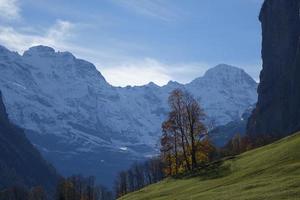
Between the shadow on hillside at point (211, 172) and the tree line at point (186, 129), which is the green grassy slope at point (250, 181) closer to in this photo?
the shadow on hillside at point (211, 172)

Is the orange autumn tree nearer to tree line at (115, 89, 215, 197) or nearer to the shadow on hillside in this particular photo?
tree line at (115, 89, 215, 197)

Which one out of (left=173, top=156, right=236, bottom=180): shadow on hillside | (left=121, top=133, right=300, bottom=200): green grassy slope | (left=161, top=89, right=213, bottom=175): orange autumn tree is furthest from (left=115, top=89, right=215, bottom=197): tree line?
(left=121, top=133, right=300, bottom=200): green grassy slope

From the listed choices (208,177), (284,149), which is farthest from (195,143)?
(284,149)

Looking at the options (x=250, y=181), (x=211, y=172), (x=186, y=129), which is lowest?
(x=250, y=181)

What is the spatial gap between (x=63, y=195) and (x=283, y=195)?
467 ft

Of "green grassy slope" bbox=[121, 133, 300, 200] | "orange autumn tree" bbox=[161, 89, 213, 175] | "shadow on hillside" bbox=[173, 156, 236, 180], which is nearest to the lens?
"green grassy slope" bbox=[121, 133, 300, 200]

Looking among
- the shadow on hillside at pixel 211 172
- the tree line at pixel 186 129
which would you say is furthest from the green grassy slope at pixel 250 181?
the tree line at pixel 186 129

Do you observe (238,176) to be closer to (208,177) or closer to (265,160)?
(265,160)

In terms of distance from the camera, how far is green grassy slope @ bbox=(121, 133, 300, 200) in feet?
152

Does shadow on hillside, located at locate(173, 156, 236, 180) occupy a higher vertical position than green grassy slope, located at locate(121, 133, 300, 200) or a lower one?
higher

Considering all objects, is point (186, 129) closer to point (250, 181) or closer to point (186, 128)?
point (186, 128)

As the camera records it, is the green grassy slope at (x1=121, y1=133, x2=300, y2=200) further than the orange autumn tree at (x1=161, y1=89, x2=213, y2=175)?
No

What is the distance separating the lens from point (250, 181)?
55.3m

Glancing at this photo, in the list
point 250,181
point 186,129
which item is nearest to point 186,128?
point 186,129
